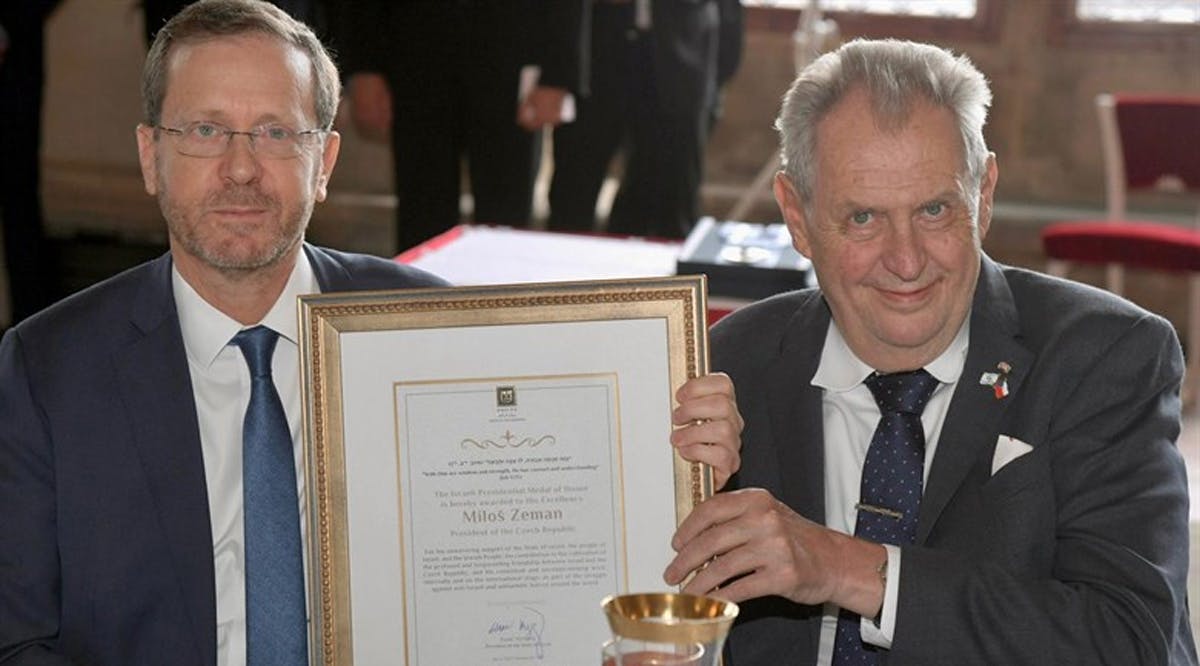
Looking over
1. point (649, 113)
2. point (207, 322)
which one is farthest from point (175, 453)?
point (649, 113)

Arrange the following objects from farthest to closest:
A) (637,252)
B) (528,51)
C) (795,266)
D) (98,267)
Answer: (98,267), (528,51), (637,252), (795,266)

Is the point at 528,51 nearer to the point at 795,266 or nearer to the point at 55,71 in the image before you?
the point at 795,266

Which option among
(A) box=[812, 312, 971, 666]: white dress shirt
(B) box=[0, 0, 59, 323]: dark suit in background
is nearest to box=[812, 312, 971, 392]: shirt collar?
(A) box=[812, 312, 971, 666]: white dress shirt

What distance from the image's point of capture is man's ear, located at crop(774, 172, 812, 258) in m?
2.48

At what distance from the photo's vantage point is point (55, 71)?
33.2 ft

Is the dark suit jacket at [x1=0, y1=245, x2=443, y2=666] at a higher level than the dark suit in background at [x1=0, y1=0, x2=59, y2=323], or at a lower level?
lower

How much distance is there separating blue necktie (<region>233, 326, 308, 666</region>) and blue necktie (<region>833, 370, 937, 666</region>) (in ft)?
2.41

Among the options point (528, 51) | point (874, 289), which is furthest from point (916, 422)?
point (528, 51)

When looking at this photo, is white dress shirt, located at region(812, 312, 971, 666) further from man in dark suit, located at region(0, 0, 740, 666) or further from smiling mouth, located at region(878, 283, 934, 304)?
man in dark suit, located at region(0, 0, 740, 666)

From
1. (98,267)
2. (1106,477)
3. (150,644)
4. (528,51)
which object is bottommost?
(150,644)

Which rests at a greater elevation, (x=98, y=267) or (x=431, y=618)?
(x=98, y=267)

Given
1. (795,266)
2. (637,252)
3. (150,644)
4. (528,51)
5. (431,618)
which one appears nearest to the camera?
(431,618)

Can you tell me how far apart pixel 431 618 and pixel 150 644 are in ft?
1.41

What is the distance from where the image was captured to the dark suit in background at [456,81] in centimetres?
675
